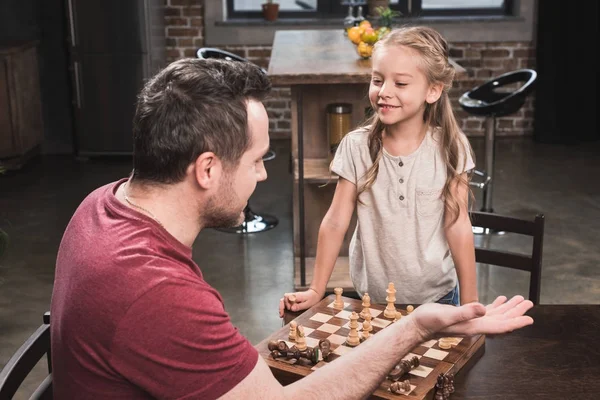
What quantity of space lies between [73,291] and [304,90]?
298 centimetres

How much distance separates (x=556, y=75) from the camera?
23.2 feet

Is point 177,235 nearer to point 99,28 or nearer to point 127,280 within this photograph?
point 127,280

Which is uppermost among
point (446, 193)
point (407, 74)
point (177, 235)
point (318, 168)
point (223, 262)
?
point (407, 74)

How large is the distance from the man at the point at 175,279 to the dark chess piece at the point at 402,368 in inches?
4.6

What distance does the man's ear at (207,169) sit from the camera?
1.39 meters

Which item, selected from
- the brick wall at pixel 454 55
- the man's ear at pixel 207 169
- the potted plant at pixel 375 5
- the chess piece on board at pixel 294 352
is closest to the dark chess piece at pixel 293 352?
the chess piece on board at pixel 294 352

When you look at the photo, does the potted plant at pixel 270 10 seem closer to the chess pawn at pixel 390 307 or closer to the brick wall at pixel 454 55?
the brick wall at pixel 454 55

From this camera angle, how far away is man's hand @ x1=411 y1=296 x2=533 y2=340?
1514mm

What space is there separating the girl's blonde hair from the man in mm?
741

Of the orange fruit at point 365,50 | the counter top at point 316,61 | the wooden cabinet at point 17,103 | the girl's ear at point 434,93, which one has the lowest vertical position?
the wooden cabinet at point 17,103

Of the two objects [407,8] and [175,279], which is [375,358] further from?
[407,8]

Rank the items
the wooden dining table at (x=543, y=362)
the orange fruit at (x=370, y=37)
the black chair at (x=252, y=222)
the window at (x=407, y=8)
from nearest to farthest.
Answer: the wooden dining table at (x=543, y=362)
the orange fruit at (x=370, y=37)
the black chair at (x=252, y=222)
the window at (x=407, y=8)

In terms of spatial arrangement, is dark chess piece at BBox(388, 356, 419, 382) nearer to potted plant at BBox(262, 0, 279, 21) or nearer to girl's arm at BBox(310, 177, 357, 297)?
girl's arm at BBox(310, 177, 357, 297)

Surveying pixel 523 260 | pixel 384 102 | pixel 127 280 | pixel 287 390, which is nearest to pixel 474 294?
pixel 523 260
